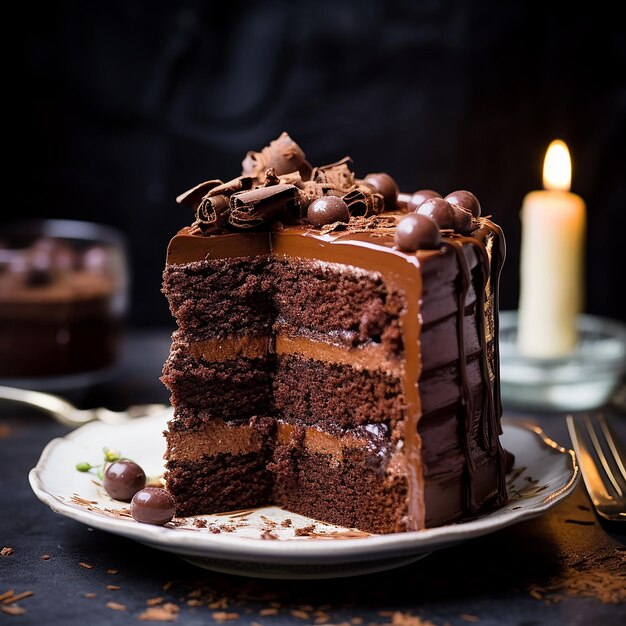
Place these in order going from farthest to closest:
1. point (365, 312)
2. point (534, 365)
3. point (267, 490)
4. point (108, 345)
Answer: point (108, 345) < point (534, 365) < point (267, 490) < point (365, 312)

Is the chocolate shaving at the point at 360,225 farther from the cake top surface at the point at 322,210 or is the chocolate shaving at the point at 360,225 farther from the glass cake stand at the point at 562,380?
the glass cake stand at the point at 562,380

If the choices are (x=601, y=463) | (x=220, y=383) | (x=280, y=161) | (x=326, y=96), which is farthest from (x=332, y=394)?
(x=326, y=96)

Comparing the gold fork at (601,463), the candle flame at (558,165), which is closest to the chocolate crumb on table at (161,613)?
the gold fork at (601,463)

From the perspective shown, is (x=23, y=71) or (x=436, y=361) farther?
(x=23, y=71)

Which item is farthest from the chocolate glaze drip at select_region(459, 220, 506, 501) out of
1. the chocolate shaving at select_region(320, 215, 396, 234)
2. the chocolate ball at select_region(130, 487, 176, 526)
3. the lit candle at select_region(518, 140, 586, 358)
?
the lit candle at select_region(518, 140, 586, 358)

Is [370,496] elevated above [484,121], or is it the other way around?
[484,121]

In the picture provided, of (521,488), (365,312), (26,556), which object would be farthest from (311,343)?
(26,556)

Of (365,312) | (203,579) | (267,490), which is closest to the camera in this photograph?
(203,579)

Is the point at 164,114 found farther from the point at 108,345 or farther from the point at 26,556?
the point at 26,556
